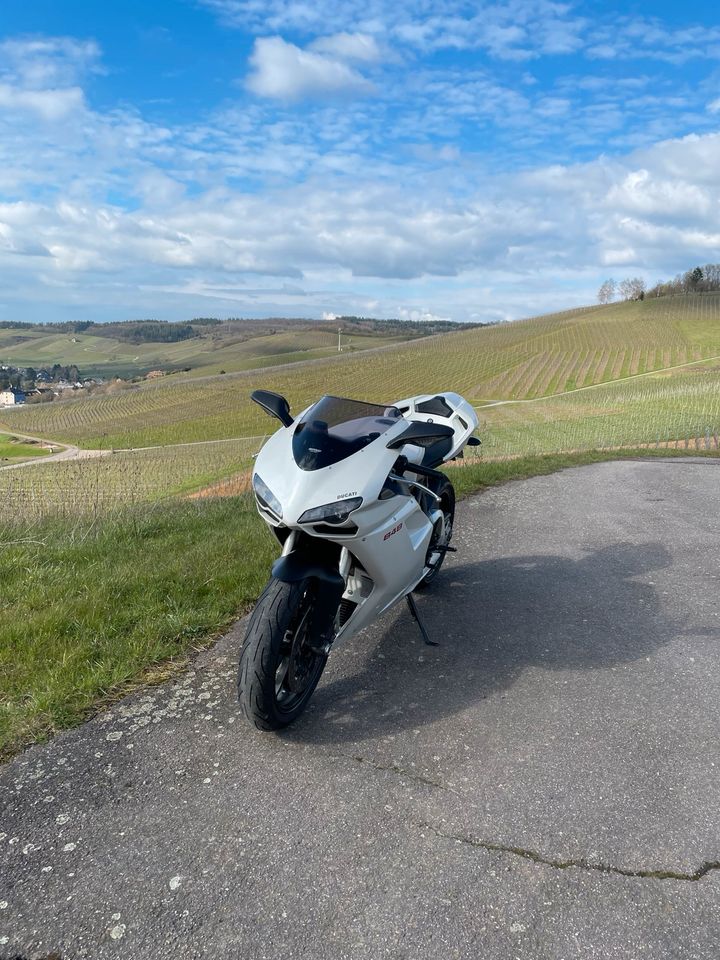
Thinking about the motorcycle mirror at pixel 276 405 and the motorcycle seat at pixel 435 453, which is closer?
the motorcycle mirror at pixel 276 405

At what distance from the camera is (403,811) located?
103 inches

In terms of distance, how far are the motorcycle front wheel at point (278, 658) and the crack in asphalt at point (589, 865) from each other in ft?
3.14

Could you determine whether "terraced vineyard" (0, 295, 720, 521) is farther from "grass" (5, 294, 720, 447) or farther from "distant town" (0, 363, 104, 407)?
"distant town" (0, 363, 104, 407)

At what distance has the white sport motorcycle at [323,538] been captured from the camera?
300 centimetres

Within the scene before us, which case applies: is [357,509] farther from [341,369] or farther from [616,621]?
[341,369]

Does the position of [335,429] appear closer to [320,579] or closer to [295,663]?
[320,579]

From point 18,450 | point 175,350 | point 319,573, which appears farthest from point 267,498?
point 175,350

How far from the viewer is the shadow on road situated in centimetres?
335

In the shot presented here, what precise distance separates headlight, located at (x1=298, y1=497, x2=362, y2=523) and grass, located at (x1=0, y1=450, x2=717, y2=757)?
1.37 m

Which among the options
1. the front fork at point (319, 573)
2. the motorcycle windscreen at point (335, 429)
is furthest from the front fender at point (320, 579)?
the motorcycle windscreen at point (335, 429)

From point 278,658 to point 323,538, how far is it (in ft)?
1.96

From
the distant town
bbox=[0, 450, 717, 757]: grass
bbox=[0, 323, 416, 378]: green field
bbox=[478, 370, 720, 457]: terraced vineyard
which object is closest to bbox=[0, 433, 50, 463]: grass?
bbox=[478, 370, 720, 457]: terraced vineyard

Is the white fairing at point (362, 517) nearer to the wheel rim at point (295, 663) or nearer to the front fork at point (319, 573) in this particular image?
the front fork at point (319, 573)

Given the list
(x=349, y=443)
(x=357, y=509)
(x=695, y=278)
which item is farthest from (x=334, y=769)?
(x=695, y=278)
